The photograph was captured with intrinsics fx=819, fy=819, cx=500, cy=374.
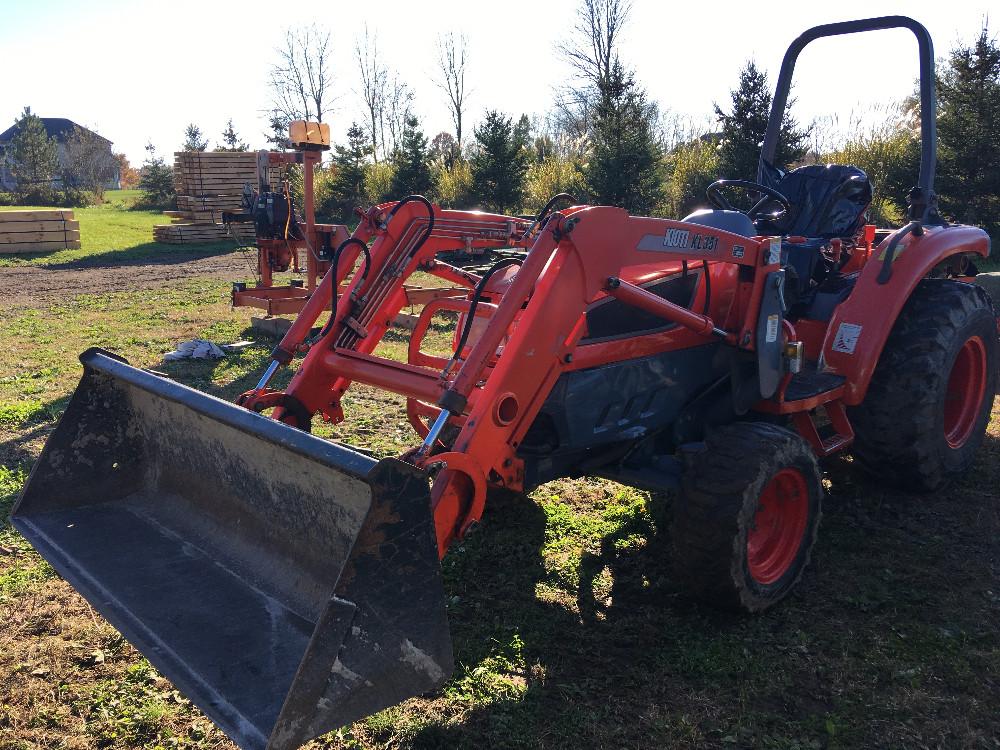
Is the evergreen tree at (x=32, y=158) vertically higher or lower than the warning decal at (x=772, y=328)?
higher

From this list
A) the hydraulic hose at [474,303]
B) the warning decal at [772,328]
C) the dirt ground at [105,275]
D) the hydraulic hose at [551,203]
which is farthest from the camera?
the dirt ground at [105,275]

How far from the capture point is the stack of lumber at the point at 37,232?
58.8ft

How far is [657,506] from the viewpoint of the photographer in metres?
4.68

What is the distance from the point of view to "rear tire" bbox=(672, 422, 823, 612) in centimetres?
326

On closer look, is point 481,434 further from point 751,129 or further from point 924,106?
point 751,129

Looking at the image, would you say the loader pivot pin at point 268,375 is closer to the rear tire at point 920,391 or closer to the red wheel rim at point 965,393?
the rear tire at point 920,391

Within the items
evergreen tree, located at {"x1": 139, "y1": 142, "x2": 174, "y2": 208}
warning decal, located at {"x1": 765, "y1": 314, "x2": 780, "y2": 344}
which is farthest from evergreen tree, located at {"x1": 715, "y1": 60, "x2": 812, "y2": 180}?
evergreen tree, located at {"x1": 139, "y1": 142, "x2": 174, "y2": 208}

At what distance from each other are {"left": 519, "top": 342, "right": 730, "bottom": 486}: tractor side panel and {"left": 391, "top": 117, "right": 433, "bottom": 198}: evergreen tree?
63.4 ft

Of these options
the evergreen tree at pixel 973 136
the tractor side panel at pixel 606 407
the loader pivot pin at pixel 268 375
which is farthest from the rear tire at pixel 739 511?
the evergreen tree at pixel 973 136

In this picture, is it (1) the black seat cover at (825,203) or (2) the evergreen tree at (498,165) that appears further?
(2) the evergreen tree at (498,165)

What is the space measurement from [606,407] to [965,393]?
291 centimetres

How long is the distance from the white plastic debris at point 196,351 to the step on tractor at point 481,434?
4.59 metres

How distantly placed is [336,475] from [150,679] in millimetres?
1212

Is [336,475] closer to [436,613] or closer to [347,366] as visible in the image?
[436,613]
